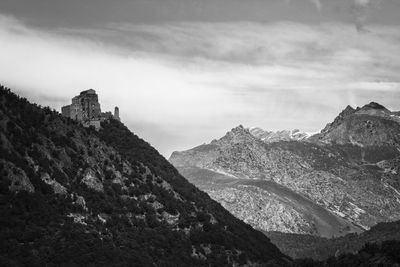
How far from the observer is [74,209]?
163125 mm

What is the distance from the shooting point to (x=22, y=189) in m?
156

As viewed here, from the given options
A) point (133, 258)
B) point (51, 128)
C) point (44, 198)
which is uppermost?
point (51, 128)

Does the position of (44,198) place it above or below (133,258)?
above

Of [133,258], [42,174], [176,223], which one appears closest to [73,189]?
[42,174]

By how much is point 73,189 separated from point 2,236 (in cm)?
3249

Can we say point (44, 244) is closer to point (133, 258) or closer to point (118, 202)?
point (133, 258)

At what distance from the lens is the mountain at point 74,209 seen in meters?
148

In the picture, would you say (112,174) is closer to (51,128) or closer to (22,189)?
(51,128)

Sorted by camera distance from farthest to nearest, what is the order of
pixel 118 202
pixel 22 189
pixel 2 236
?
1. pixel 118 202
2. pixel 22 189
3. pixel 2 236

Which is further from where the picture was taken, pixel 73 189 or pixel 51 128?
pixel 51 128

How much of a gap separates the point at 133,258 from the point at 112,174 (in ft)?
116

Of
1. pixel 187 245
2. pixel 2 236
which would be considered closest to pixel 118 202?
pixel 187 245

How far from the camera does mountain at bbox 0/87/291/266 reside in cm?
14812

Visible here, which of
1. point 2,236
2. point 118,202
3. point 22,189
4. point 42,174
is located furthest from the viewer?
point 118,202
